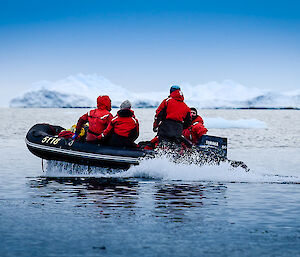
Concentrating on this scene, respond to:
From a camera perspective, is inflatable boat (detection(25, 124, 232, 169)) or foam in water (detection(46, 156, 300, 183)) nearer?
foam in water (detection(46, 156, 300, 183))

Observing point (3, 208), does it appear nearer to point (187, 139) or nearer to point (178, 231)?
point (178, 231)

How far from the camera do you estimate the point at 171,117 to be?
10867 mm

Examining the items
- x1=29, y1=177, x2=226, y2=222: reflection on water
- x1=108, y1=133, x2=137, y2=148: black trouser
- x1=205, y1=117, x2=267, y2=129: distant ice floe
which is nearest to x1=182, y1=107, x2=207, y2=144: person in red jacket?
x1=108, y1=133, x2=137, y2=148: black trouser

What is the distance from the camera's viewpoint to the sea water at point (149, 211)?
529 centimetres

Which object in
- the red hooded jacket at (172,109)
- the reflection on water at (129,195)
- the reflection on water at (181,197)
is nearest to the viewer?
the reflection on water at (181,197)

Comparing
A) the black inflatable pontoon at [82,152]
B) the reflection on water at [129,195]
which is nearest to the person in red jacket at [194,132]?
the black inflatable pontoon at [82,152]

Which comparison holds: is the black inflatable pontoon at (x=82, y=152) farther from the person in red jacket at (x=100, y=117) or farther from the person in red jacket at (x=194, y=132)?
the person in red jacket at (x=194, y=132)

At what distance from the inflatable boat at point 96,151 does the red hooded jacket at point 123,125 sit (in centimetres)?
34

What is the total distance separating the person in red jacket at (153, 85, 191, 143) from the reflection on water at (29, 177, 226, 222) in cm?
112

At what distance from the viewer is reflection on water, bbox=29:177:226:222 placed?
7.20 metres

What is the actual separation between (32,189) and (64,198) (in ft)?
4.37

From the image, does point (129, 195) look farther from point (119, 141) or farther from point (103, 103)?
point (103, 103)

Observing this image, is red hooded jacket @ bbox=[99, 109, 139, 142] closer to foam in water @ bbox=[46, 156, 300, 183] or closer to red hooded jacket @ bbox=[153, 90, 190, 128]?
red hooded jacket @ bbox=[153, 90, 190, 128]

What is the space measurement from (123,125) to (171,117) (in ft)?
3.33
